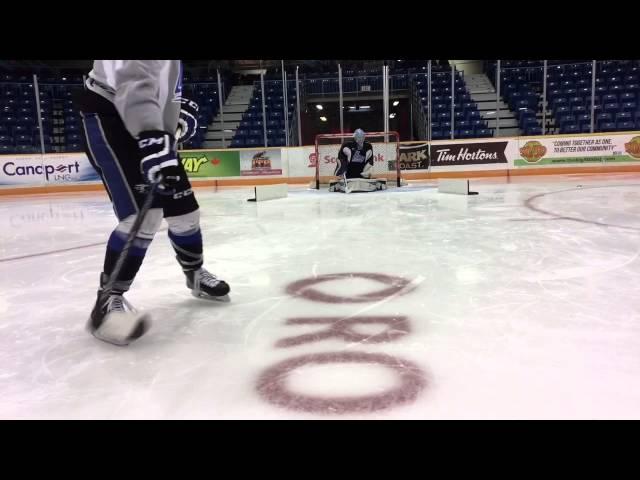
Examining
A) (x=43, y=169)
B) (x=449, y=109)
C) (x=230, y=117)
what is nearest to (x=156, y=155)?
(x=43, y=169)

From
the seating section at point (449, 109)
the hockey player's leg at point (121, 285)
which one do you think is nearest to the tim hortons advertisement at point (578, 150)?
the seating section at point (449, 109)

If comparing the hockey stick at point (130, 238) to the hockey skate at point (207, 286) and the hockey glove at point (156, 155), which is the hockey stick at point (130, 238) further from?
the hockey skate at point (207, 286)

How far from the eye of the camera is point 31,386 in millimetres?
1353

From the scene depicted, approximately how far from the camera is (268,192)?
23.4 feet

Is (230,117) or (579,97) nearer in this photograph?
(579,97)

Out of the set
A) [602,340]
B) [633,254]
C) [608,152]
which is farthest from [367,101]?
[602,340]

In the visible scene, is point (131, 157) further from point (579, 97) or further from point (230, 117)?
point (579, 97)

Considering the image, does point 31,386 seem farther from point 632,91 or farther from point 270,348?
point 632,91

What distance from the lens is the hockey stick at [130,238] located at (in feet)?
5.75

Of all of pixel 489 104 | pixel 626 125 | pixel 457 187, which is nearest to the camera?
pixel 457 187

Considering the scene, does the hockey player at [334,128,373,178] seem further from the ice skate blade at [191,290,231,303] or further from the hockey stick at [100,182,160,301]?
the hockey stick at [100,182,160,301]

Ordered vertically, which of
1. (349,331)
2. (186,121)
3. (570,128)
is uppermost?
(570,128)

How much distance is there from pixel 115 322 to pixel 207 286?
0.50 m

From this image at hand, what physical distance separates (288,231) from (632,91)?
477 inches
